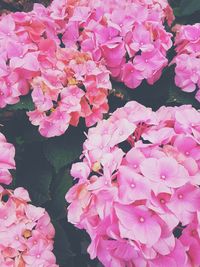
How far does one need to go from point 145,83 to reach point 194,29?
0.22m

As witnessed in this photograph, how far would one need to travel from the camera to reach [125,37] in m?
1.60

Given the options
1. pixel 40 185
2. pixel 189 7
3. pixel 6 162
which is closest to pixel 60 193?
pixel 40 185

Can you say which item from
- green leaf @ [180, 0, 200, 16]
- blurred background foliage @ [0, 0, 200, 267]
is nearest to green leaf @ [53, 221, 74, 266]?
blurred background foliage @ [0, 0, 200, 267]

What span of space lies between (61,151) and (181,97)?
39 centimetres

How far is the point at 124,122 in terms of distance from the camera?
130 centimetres

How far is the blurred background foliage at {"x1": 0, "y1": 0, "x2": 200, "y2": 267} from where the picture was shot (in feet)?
5.07

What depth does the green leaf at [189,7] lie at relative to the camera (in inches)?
78.0

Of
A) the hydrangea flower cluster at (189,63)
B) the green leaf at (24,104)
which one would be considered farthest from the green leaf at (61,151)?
the hydrangea flower cluster at (189,63)

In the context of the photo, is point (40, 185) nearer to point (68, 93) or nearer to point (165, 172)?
point (68, 93)

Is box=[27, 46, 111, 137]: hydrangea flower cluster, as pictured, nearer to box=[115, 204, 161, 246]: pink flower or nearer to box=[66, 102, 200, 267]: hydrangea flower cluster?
box=[66, 102, 200, 267]: hydrangea flower cluster

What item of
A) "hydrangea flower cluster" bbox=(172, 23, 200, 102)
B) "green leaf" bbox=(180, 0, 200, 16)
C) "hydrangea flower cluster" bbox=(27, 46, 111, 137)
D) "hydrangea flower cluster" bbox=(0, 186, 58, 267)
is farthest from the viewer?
"green leaf" bbox=(180, 0, 200, 16)

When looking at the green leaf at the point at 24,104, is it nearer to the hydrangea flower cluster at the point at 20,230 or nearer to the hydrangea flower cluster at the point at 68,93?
the hydrangea flower cluster at the point at 68,93

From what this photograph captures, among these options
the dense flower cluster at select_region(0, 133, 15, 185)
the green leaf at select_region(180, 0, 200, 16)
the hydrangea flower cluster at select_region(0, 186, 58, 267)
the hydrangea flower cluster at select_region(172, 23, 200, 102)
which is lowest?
the hydrangea flower cluster at select_region(0, 186, 58, 267)

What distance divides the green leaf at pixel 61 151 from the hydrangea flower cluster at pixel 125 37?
0.25m
